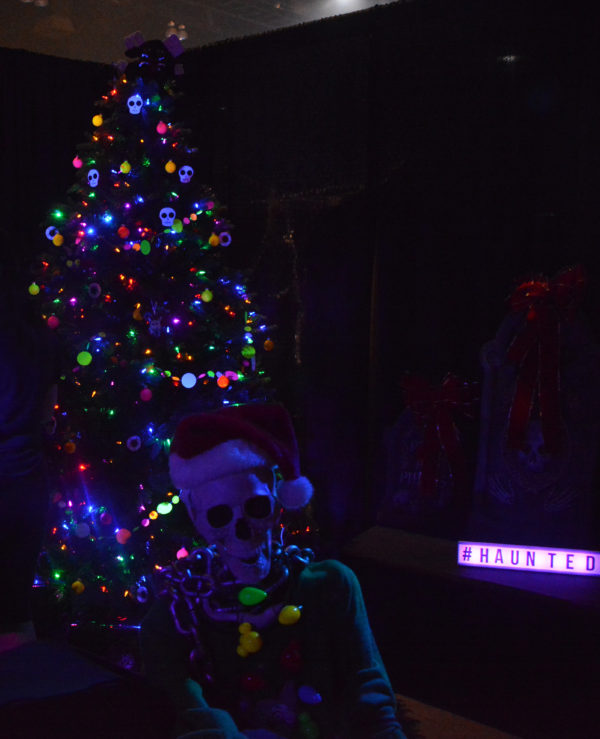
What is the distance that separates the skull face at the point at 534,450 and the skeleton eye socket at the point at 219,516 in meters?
1.70

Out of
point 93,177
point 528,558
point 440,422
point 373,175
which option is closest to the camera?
point 528,558

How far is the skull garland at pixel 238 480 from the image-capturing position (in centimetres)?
196

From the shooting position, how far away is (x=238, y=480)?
6.53 feet

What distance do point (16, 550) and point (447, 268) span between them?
2.58 metres

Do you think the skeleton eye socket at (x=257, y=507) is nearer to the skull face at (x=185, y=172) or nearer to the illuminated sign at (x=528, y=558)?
the illuminated sign at (x=528, y=558)

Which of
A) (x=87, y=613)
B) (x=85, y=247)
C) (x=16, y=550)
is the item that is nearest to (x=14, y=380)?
(x=16, y=550)

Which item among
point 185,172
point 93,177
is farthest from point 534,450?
point 93,177

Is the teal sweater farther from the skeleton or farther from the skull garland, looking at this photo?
the skeleton

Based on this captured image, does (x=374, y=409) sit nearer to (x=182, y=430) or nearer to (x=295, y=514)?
(x=295, y=514)

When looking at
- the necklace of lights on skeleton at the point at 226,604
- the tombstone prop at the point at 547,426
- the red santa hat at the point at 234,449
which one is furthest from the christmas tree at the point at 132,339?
the necklace of lights on skeleton at the point at 226,604

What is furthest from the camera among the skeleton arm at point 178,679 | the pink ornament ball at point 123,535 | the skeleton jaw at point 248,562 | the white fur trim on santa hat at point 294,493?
the pink ornament ball at point 123,535

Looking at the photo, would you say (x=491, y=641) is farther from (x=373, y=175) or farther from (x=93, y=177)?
(x=93, y=177)

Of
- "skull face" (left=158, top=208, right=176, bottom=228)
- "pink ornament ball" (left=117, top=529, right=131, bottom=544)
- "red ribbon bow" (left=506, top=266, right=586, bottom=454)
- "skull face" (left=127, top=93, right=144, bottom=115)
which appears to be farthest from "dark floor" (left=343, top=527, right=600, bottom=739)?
"skull face" (left=127, top=93, right=144, bottom=115)

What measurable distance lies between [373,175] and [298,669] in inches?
110
